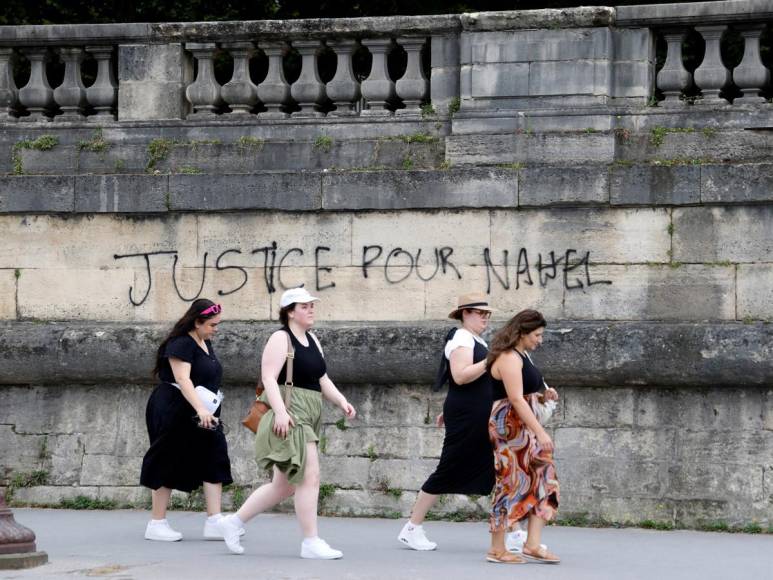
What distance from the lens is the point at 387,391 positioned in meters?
11.6

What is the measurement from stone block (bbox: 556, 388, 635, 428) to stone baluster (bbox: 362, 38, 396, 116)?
88.8 inches

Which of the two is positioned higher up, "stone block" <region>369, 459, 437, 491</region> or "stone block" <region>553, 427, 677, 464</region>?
"stone block" <region>553, 427, 677, 464</region>

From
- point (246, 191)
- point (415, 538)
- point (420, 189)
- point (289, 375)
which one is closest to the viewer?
point (289, 375)

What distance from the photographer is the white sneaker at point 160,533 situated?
34.0ft

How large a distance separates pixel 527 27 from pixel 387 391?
275 centimetres

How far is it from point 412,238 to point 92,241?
2457 mm

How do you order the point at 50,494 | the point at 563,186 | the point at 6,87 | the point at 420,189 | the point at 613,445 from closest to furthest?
the point at 613,445
the point at 563,186
the point at 420,189
the point at 50,494
the point at 6,87

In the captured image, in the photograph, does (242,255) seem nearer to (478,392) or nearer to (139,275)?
(139,275)

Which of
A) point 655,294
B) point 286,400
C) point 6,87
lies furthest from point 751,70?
point 6,87

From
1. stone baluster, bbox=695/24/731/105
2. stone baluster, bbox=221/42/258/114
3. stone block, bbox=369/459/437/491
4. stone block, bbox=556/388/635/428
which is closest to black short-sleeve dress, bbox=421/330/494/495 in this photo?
stone block, bbox=556/388/635/428

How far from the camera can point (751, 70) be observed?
11.3 meters

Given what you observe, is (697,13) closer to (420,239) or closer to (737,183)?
(737,183)

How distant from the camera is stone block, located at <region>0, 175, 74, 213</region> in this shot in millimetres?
12227

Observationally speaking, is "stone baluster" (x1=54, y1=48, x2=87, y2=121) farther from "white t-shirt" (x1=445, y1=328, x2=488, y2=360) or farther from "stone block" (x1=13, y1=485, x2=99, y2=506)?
"white t-shirt" (x1=445, y1=328, x2=488, y2=360)
